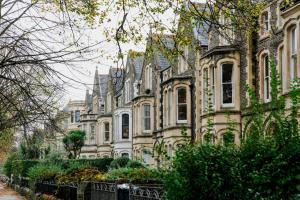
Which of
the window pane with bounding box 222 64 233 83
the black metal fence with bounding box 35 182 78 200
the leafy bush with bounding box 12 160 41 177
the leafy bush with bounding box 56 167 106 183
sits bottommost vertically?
the leafy bush with bounding box 12 160 41 177

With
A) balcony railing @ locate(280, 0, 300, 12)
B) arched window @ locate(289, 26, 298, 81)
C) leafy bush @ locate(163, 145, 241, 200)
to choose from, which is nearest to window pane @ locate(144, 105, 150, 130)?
balcony railing @ locate(280, 0, 300, 12)

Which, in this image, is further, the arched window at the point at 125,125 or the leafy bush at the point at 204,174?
the arched window at the point at 125,125

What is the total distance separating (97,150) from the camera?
66125 mm

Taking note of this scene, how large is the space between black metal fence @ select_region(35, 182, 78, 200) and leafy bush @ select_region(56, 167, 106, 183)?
9.7 inches

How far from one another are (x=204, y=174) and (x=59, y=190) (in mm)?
15357

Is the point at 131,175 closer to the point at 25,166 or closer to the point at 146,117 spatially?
the point at 25,166

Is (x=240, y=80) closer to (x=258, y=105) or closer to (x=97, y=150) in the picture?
(x=258, y=105)

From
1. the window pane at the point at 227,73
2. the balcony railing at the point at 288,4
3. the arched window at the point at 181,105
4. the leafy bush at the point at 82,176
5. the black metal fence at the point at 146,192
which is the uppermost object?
the balcony railing at the point at 288,4

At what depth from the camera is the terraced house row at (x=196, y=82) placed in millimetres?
12508

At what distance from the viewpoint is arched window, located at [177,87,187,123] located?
36094mm

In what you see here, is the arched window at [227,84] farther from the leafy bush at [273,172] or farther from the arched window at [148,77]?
the leafy bush at [273,172]

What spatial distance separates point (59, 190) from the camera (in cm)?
2153

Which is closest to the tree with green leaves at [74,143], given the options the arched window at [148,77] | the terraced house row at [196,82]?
Result: the terraced house row at [196,82]

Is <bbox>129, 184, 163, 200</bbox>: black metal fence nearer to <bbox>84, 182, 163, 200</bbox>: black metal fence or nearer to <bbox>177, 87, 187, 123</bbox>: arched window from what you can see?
Answer: <bbox>84, 182, 163, 200</bbox>: black metal fence
